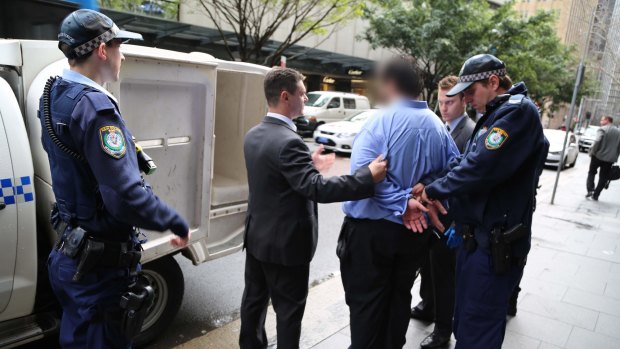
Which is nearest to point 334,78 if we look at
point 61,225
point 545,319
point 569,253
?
point 569,253

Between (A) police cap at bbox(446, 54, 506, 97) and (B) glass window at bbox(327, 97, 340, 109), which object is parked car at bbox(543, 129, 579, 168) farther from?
(A) police cap at bbox(446, 54, 506, 97)

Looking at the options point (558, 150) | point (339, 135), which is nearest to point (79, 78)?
point (339, 135)

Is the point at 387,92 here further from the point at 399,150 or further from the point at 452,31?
the point at 452,31

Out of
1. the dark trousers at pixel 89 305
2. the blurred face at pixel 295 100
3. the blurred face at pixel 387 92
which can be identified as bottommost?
the dark trousers at pixel 89 305

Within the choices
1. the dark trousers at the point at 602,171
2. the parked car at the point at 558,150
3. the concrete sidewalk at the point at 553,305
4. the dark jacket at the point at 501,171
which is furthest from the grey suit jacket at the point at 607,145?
the dark jacket at the point at 501,171

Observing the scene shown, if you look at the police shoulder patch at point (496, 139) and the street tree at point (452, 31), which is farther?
the street tree at point (452, 31)

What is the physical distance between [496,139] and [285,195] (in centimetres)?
122

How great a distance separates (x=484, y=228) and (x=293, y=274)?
3.76ft

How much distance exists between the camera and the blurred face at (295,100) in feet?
8.58

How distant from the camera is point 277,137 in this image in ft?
8.20

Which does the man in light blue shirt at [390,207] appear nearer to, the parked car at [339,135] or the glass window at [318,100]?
the parked car at [339,135]

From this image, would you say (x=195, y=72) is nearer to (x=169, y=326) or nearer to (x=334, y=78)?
(x=169, y=326)

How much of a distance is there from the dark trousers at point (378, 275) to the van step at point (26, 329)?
1.81 meters

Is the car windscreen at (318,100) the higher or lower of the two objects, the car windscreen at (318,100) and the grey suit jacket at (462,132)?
the lower
